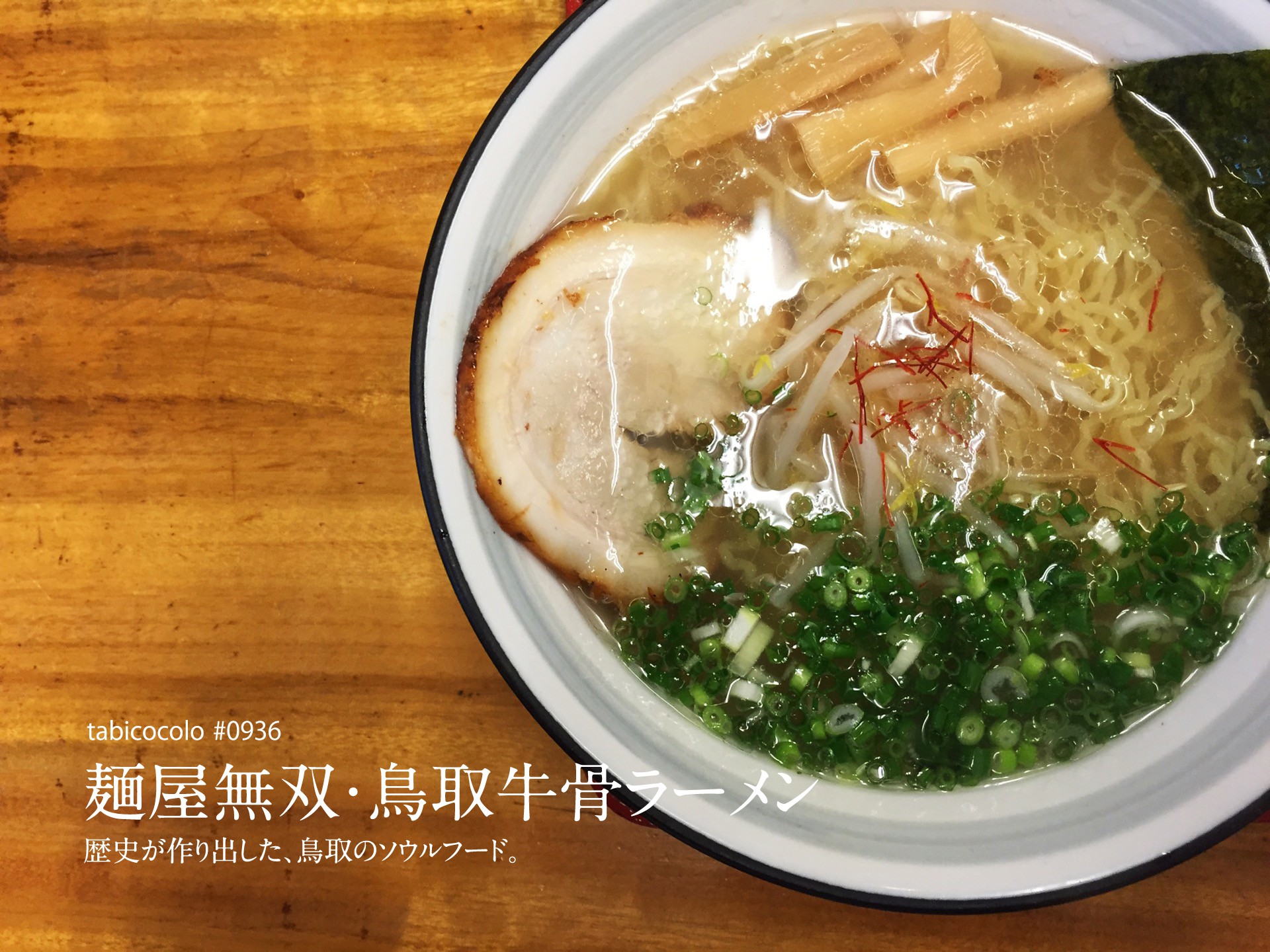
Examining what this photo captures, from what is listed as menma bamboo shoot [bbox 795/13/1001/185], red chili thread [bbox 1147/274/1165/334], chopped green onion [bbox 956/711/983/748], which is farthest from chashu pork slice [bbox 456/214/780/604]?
red chili thread [bbox 1147/274/1165/334]

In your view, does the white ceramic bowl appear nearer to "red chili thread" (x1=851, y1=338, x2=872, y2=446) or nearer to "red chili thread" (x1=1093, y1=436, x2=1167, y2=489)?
"red chili thread" (x1=1093, y1=436, x2=1167, y2=489)

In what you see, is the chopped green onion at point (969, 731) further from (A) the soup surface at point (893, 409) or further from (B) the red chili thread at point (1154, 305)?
(B) the red chili thread at point (1154, 305)

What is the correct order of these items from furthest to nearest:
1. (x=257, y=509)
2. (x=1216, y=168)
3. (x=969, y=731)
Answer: (x=257, y=509) → (x=1216, y=168) → (x=969, y=731)

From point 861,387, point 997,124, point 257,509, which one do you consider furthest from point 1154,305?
point 257,509

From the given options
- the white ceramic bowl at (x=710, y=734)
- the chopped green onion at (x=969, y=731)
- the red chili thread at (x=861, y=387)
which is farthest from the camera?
the red chili thread at (x=861, y=387)

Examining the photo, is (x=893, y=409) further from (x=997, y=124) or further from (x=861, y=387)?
(x=997, y=124)

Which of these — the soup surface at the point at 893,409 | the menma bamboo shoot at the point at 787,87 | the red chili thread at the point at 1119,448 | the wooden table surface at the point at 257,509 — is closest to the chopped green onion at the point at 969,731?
the soup surface at the point at 893,409
